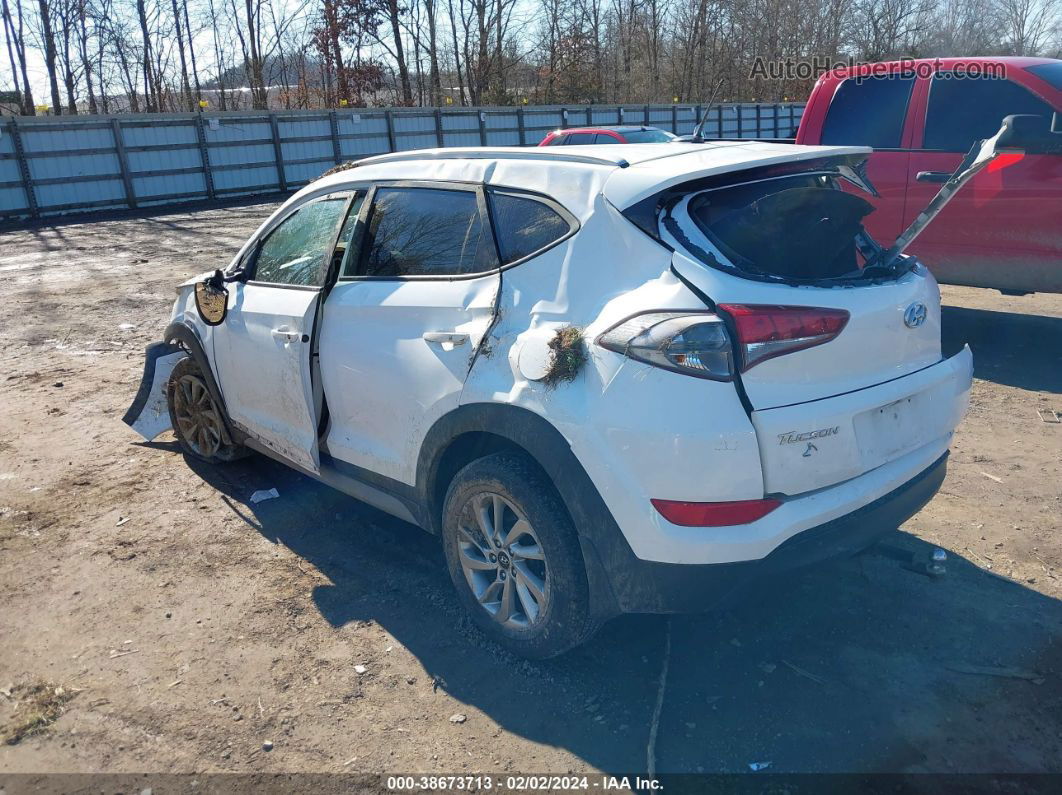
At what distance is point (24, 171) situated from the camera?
1988cm

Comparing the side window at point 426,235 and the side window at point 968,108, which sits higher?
the side window at point 968,108

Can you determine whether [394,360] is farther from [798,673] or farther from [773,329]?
[798,673]

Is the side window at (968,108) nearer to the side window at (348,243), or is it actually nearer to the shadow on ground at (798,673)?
the shadow on ground at (798,673)

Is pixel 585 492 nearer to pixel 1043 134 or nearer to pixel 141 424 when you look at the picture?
pixel 141 424

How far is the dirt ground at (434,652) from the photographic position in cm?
275

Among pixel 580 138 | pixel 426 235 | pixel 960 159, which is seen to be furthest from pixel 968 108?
pixel 580 138

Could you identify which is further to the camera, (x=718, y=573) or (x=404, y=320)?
(x=404, y=320)

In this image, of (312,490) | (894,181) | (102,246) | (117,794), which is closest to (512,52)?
(102,246)

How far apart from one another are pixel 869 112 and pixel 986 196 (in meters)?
1.29

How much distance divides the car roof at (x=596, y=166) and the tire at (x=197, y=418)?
2062 mm

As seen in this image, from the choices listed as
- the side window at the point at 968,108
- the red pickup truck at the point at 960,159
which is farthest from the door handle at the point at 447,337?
the side window at the point at 968,108

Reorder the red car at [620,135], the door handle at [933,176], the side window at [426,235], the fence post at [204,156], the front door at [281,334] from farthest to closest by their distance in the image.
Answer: the fence post at [204,156]
the red car at [620,135]
the door handle at [933,176]
the front door at [281,334]
the side window at [426,235]

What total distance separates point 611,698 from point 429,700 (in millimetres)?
651

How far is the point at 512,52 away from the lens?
36.8 meters
